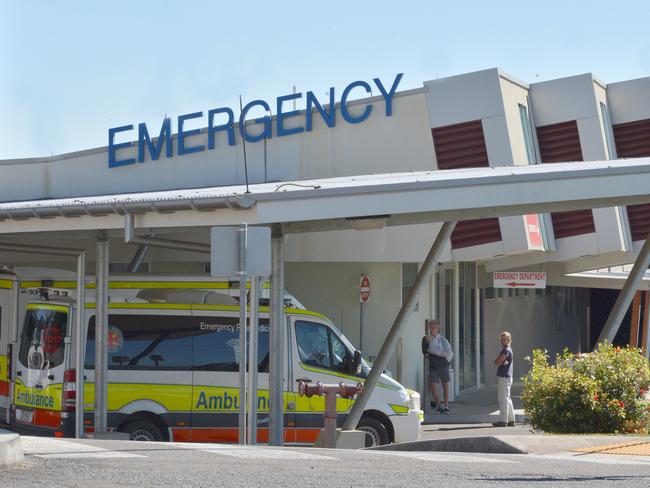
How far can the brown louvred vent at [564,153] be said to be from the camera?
26.4 metres

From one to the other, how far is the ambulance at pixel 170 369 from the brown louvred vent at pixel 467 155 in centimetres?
Result: 915

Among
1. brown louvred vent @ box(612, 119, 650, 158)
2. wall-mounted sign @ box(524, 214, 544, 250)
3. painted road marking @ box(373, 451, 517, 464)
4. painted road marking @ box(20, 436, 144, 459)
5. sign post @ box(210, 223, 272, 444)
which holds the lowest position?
painted road marking @ box(373, 451, 517, 464)

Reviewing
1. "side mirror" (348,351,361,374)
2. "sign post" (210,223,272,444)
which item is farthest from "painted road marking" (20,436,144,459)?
"side mirror" (348,351,361,374)

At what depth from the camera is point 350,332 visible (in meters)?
25.4

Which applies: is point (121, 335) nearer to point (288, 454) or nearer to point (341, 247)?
point (288, 454)

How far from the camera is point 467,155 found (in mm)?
25125

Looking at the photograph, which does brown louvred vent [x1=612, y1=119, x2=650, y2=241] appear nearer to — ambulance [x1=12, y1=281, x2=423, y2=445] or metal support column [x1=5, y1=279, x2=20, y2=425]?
ambulance [x1=12, y1=281, x2=423, y2=445]

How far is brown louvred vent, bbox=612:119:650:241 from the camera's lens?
27.5 m

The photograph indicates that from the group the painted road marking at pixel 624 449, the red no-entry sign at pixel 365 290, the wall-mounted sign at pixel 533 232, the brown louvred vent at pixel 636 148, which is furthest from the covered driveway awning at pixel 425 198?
the brown louvred vent at pixel 636 148

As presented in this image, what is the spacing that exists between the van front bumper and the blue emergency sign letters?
31.8 ft

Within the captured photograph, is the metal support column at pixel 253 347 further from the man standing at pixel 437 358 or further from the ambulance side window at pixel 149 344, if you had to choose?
the man standing at pixel 437 358

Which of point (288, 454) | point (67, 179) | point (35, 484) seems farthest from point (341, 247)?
A: point (35, 484)

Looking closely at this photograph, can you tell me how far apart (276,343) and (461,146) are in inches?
439

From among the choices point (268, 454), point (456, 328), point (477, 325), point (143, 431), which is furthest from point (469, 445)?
point (477, 325)
